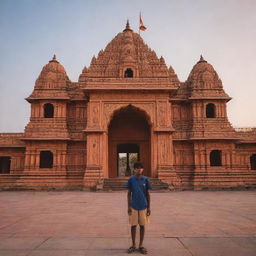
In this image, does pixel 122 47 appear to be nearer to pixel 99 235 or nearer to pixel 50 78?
pixel 50 78

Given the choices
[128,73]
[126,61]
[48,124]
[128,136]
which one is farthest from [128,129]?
[48,124]

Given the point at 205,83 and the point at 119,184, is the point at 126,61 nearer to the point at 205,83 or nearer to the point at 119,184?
the point at 205,83

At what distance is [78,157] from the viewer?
21.5m

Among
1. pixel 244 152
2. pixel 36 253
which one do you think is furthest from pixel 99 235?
pixel 244 152

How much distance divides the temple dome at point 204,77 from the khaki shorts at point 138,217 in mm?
20063

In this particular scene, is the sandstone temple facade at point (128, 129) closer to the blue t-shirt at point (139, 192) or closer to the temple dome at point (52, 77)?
the temple dome at point (52, 77)

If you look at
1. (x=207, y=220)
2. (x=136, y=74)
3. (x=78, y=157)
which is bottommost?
(x=207, y=220)

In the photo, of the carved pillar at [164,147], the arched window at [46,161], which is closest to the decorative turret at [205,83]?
the carved pillar at [164,147]

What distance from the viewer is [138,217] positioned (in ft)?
15.6

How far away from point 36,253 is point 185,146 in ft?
61.3

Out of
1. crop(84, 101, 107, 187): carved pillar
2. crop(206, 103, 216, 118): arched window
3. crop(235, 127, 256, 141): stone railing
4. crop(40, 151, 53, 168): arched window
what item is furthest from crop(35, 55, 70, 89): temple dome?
crop(235, 127, 256, 141): stone railing

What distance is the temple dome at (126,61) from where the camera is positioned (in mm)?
21941

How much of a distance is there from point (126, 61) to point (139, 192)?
18734mm

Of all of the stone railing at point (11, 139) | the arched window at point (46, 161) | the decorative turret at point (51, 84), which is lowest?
the arched window at point (46, 161)
